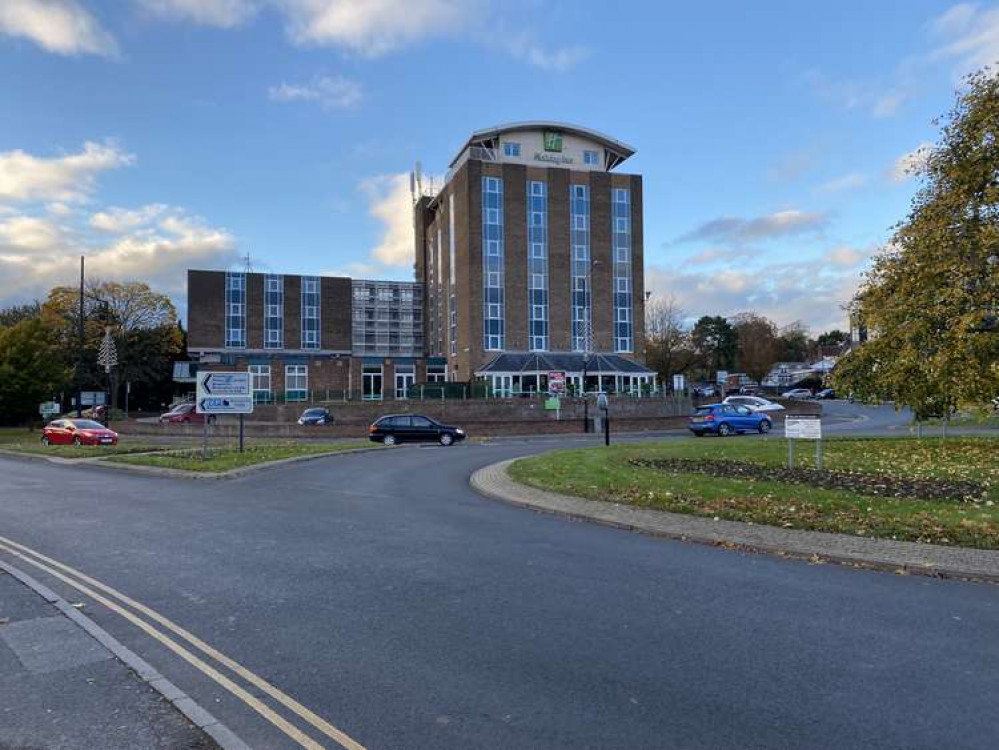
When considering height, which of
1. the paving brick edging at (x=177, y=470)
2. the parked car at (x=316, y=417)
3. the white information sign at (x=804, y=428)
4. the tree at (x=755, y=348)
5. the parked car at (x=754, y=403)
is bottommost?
the paving brick edging at (x=177, y=470)

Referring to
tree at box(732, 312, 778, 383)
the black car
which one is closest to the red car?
Answer: the black car

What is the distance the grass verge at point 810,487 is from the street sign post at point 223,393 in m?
9.81

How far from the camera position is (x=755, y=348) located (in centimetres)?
9812

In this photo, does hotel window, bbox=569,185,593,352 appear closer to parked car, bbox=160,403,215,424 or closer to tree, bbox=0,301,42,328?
parked car, bbox=160,403,215,424

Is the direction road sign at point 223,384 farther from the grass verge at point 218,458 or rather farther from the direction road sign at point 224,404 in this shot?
the grass verge at point 218,458

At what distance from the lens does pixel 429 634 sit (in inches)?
219

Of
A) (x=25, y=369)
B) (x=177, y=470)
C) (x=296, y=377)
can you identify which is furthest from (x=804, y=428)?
(x=296, y=377)

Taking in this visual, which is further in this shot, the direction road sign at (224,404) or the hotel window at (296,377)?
the hotel window at (296,377)

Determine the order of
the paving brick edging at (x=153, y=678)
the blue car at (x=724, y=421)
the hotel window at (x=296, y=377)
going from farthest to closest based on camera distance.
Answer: the hotel window at (x=296, y=377)
the blue car at (x=724, y=421)
the paving brick edging at (x=153, y=678)

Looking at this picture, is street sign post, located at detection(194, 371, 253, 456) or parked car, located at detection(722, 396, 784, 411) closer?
street sign post, located at detection(194, 371, 253, 456)

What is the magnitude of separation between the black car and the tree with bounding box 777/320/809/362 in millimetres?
103601

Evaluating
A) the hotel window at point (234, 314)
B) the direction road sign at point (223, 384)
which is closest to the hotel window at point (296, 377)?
the hotel window at point (234, 314)

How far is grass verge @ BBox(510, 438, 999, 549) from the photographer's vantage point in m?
9.32

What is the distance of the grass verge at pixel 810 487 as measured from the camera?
30.6 feet
